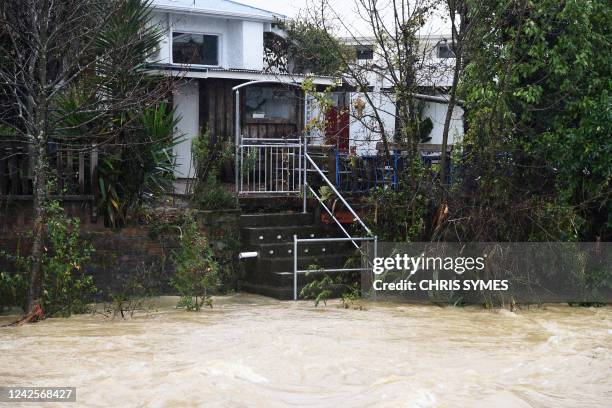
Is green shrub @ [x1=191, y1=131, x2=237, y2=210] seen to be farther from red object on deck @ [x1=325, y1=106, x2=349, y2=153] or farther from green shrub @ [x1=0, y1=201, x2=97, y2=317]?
green shrub @ [x1=0, y1=201, x2=97, y2=317]

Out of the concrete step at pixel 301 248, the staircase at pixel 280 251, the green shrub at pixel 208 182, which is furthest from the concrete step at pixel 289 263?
the green shrub at pixel 208 182

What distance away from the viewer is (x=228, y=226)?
1602 cm

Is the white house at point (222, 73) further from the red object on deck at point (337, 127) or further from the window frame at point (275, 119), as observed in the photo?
the red object on deck at point (337, 127)

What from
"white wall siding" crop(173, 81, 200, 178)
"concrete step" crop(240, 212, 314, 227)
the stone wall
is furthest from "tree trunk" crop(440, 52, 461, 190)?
"white wall siding" crop(173, 81, 200, 178)

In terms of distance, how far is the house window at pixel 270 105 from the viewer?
23094 millimetres

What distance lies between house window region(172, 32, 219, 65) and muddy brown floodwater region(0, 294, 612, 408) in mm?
11118

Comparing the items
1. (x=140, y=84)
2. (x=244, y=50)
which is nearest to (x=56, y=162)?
(x=140, y=84)

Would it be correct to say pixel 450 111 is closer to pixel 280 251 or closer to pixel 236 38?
pixel 280 251

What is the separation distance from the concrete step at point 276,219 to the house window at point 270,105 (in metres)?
6.70

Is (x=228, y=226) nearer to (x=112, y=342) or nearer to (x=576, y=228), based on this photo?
(x=112, y=342)

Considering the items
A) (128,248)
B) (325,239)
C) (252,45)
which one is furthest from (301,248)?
(252,45)

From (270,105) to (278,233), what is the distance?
310 inches

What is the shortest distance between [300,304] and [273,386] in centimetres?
438

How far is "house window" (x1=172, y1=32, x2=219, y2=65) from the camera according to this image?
24.3 meters
